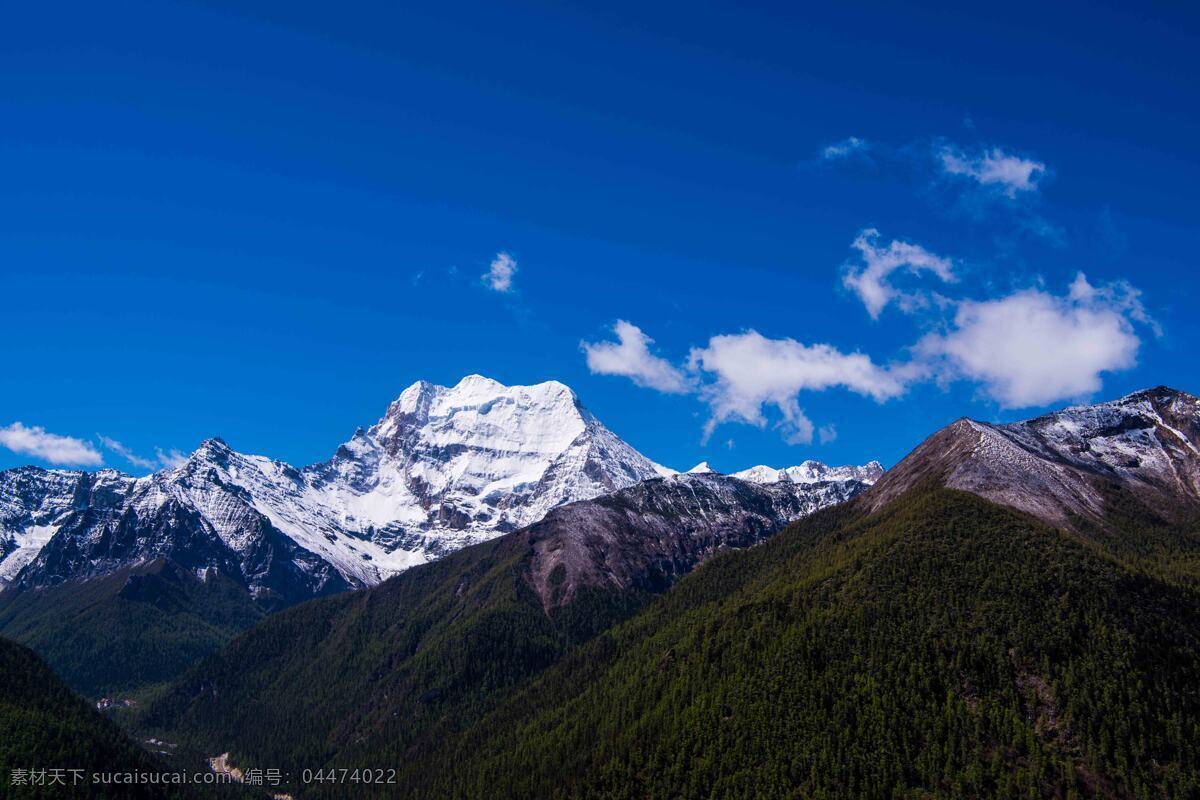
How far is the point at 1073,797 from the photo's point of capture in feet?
652

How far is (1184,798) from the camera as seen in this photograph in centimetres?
19788

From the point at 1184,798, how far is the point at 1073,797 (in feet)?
68.0
